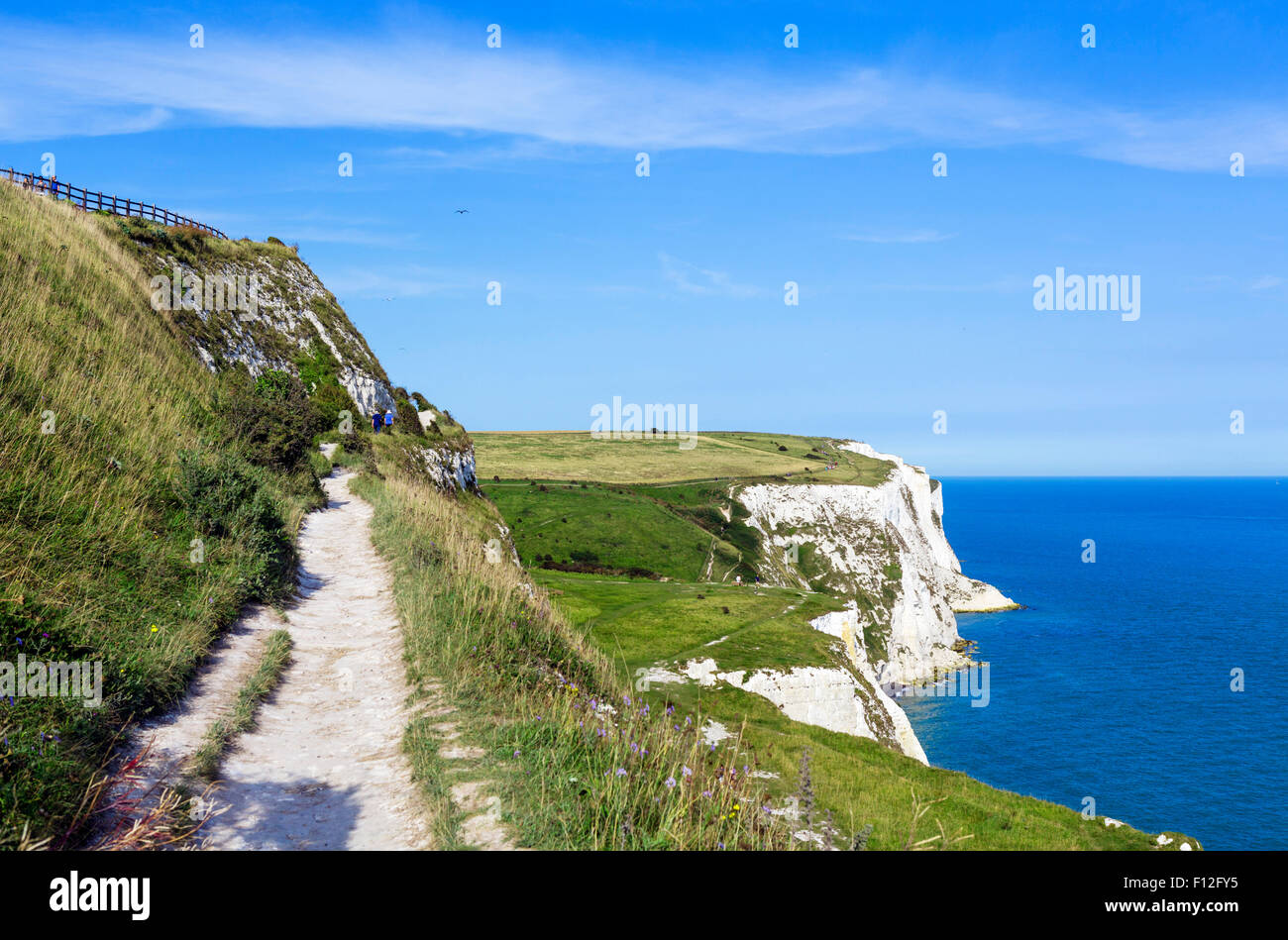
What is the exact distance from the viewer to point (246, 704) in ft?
31.1

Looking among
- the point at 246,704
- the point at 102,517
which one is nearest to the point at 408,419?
the point at 102,517

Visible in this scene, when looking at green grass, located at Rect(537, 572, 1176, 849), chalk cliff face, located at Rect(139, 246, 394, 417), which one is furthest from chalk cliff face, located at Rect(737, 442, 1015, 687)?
chalk cliff face, located at Rect(139, 246, 394, 417)

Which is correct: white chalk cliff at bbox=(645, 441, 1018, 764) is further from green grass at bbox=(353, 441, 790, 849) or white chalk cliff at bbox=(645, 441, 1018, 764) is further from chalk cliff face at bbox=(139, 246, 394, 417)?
green grass at bbox=(353, 441, 790, 849)

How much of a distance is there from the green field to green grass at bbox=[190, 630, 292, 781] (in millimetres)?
117398

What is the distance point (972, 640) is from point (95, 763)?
127 m

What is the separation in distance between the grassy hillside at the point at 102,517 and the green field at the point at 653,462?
10508cm

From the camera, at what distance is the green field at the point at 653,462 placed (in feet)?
460

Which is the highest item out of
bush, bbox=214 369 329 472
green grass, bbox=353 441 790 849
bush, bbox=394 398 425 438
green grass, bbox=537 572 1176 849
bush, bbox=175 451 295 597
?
bush, bbox=394 398 425 438

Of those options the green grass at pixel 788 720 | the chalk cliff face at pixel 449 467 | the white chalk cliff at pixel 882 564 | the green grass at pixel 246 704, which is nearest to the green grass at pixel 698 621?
the green grass at pixel 788 720

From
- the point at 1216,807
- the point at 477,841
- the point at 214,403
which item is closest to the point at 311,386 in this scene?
the point at 214,403

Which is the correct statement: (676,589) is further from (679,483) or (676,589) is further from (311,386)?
(679,483)

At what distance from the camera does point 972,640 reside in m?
116

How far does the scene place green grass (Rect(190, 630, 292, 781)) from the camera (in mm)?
7828
